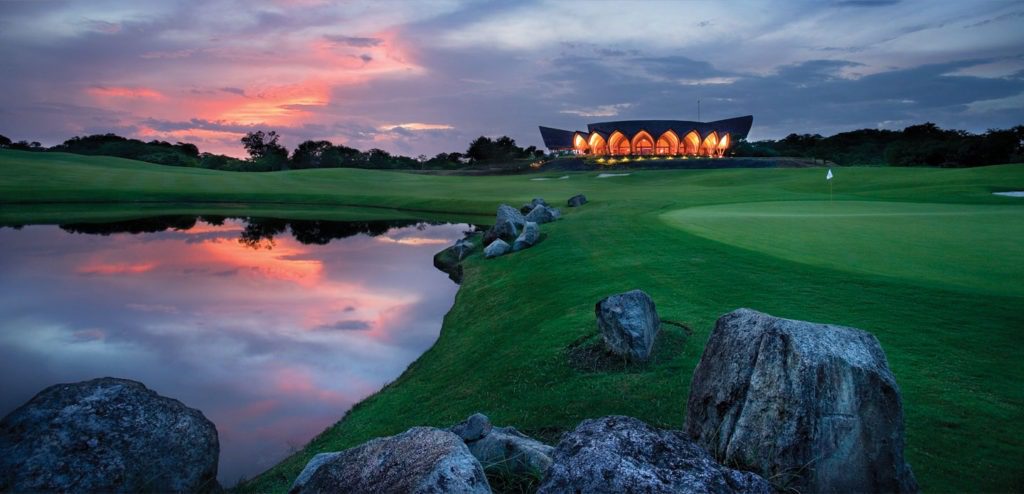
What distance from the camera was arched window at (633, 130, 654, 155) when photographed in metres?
127

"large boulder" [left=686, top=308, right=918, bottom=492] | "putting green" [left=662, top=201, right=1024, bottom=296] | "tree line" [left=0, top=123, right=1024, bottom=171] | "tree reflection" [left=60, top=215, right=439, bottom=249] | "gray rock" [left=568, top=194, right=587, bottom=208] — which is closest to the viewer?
"large boulder" [left=686, top=308, right=918, bottom=492]

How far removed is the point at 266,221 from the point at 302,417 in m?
38.6

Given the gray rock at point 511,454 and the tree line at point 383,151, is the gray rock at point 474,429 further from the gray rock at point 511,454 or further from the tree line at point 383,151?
the tree line at point 383,151

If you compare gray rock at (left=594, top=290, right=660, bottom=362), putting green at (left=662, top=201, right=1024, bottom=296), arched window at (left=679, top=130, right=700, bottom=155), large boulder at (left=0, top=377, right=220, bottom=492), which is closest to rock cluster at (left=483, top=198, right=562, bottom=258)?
putting green at (left=662, top=201, right=1024, bottom=296)

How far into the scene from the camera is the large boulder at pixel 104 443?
5.26 meters

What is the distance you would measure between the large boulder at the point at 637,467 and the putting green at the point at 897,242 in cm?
1045

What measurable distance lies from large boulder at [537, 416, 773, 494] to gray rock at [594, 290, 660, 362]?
208 inches

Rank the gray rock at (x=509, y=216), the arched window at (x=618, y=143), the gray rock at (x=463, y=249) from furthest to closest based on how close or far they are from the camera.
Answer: the arched window at (x=618, y=143) → the gray rock at (x=509, y=216) → the gray rock at (x=463, y=249)

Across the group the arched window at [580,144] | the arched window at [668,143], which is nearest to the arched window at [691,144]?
the arched window at [668,143]

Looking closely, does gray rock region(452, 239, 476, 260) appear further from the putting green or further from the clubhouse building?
the clubhouse building

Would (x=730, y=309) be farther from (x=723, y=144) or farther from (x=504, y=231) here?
(x=723, y=144)

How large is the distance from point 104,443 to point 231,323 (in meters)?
13.3

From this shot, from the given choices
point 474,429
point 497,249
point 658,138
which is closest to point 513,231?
point 497,249

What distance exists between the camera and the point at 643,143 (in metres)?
129
